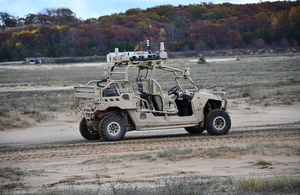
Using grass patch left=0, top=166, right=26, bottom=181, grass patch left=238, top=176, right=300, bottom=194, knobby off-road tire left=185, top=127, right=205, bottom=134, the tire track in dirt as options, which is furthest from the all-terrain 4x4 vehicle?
grass patch left=238, top=176, right=300, bottom=194

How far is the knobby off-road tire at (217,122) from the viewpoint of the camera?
50.3ft

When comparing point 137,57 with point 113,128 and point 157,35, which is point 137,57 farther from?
point 157,35

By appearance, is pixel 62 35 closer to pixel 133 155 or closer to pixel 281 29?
pixel 281 29

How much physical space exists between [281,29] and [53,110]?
89733 millimetres

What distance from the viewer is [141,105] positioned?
15117 mm

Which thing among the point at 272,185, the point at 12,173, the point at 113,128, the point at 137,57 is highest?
the point at 137,57

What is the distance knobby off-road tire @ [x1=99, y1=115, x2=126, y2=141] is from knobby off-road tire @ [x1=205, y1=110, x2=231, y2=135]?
2.64 m

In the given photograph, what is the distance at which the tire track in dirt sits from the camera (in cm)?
1308

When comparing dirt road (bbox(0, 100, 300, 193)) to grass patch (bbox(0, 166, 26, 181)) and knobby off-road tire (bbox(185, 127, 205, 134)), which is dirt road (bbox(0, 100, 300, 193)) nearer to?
grass patch (bbox(0, 166, 26, 181))

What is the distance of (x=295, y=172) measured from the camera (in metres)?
9.80

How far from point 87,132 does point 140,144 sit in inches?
91.1

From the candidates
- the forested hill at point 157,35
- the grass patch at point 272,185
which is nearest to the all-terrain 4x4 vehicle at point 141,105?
the grass patch at point 272,185

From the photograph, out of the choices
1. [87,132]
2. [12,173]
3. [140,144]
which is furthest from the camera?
[87,132]

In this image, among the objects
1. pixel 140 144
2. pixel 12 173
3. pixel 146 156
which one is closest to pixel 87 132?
pixel 140 144
